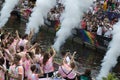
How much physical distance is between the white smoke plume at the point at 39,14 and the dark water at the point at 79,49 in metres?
0.78

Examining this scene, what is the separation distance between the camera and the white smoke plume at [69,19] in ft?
86.7

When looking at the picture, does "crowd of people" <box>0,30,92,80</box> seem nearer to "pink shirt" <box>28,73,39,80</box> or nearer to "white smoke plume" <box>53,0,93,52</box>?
"pink shirt" <box>28,73,39,80</box>

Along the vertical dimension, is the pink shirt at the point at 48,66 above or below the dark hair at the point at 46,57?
below

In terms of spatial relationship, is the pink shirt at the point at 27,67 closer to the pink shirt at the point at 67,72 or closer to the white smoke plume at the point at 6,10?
the pink shirt at the point at 67,72

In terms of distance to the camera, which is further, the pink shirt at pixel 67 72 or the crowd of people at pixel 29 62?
the pink shirt at pixel 67 72

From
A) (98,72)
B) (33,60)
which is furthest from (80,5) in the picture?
(33,60)

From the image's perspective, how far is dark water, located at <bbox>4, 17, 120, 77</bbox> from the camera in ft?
70.6

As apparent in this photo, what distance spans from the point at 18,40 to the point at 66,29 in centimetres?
1056

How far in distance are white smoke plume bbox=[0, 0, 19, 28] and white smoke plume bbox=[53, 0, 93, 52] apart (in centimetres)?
534

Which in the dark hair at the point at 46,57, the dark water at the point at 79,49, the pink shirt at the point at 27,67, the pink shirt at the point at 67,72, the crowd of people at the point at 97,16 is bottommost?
the dark water at the point at 79,49

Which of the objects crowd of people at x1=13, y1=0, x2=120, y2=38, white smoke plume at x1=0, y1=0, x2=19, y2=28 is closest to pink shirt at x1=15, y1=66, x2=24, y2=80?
crowd of people at x1=13, y1=0, x2=120, y2=38

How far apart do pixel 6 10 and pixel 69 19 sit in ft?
23.5

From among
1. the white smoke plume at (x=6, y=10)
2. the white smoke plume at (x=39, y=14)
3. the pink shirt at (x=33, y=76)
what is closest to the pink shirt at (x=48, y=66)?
the pink shirt at (x=33, y=76)

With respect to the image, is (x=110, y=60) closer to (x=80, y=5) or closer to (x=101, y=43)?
(x=101, y=43)
